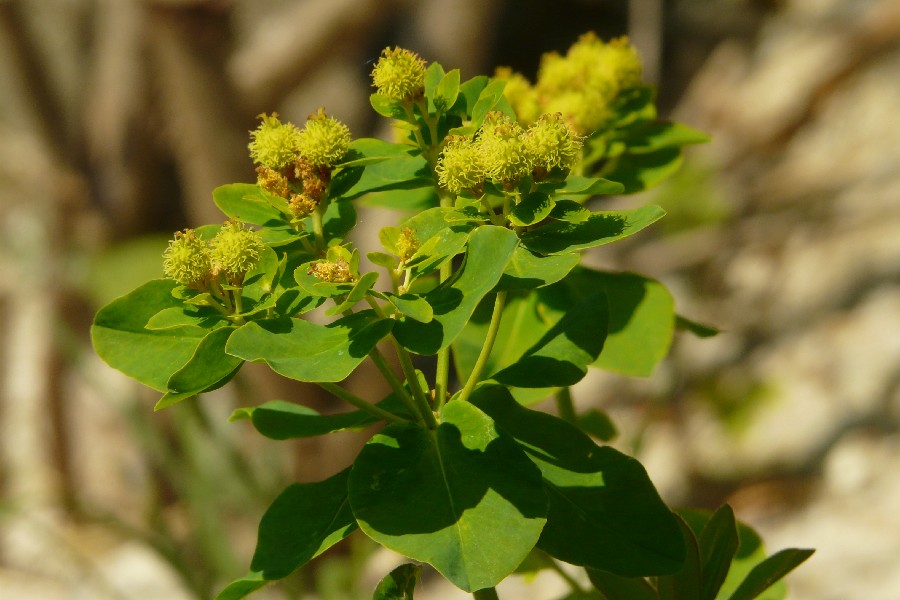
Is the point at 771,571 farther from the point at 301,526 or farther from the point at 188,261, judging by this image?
the point at 188,261

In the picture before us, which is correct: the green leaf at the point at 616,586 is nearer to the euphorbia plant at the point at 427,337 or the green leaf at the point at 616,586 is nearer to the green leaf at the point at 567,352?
the euphorbia plant at the point at 427,337

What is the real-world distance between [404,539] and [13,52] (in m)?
3.88

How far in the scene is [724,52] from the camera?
495 cm

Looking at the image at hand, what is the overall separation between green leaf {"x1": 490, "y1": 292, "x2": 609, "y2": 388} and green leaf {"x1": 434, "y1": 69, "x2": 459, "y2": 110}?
20cm

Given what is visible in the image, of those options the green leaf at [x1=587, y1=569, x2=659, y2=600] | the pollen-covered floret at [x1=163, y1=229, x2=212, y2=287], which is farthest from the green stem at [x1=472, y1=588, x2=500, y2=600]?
the pollen-covered floret at [x1=163, y1=229, x2=212, y2=287]

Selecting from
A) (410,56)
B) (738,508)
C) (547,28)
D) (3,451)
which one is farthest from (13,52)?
(410,56)

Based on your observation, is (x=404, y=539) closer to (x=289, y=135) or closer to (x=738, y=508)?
(x=289, y=135)

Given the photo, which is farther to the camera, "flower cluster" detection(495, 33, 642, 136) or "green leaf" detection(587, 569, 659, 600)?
"flower cluster" detection(495, 33, 642, 136)

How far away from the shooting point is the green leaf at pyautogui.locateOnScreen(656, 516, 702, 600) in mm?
764

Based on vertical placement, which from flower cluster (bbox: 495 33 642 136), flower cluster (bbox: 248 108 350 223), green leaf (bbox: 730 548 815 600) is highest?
flower cluster (bbox: 495 33 642 136)

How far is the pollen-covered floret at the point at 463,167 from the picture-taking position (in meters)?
0.69

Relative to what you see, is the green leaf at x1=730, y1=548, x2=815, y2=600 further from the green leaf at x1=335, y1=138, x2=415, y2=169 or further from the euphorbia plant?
the green leaf at x1=335, y1=138, x2=415, y2=169

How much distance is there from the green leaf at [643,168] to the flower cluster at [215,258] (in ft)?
1.52

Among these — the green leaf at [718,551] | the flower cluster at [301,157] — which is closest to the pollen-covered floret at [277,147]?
the flower cluster at [301,157]
